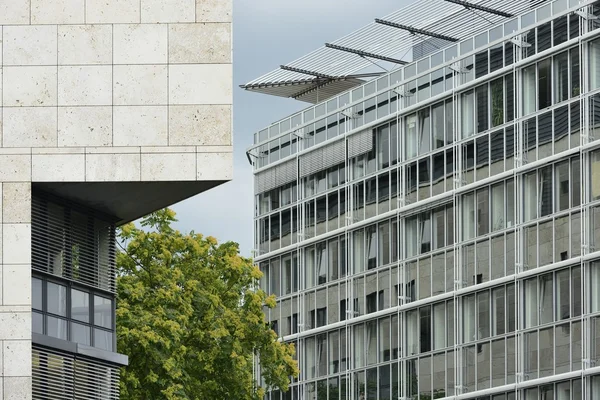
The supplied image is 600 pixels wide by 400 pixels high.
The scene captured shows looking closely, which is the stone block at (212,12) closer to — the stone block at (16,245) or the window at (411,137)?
the stone block at (16,245)

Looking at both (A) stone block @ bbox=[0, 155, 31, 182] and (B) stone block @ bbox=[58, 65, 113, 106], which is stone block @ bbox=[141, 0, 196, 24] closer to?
(B) stone block @ bbox=[58, 65, 113, 106]

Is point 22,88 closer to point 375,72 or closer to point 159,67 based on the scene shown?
point 159,67

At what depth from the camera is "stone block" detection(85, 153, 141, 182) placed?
35250mm

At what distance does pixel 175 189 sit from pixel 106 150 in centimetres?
175

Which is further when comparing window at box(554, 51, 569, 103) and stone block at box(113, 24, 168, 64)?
window at box(554, 51, 569, 103)

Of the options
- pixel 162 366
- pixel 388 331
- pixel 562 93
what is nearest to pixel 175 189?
pixel 162 366

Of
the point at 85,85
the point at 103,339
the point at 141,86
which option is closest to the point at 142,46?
the point at 141,86

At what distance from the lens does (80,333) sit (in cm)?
3722

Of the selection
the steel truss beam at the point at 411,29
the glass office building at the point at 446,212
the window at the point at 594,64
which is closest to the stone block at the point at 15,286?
the glass office building at the point at 446,212

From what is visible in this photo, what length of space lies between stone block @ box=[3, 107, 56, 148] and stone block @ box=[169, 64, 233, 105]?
2.47 m

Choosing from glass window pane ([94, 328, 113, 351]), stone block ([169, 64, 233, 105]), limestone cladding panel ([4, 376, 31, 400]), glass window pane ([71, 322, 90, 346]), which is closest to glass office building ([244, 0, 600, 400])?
glass window pane ([94, 328, 113, 351])

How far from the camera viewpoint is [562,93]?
2662 inches

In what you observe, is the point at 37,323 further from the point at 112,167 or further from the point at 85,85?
the point at 85,85

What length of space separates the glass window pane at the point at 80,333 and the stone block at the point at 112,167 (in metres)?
3.53
